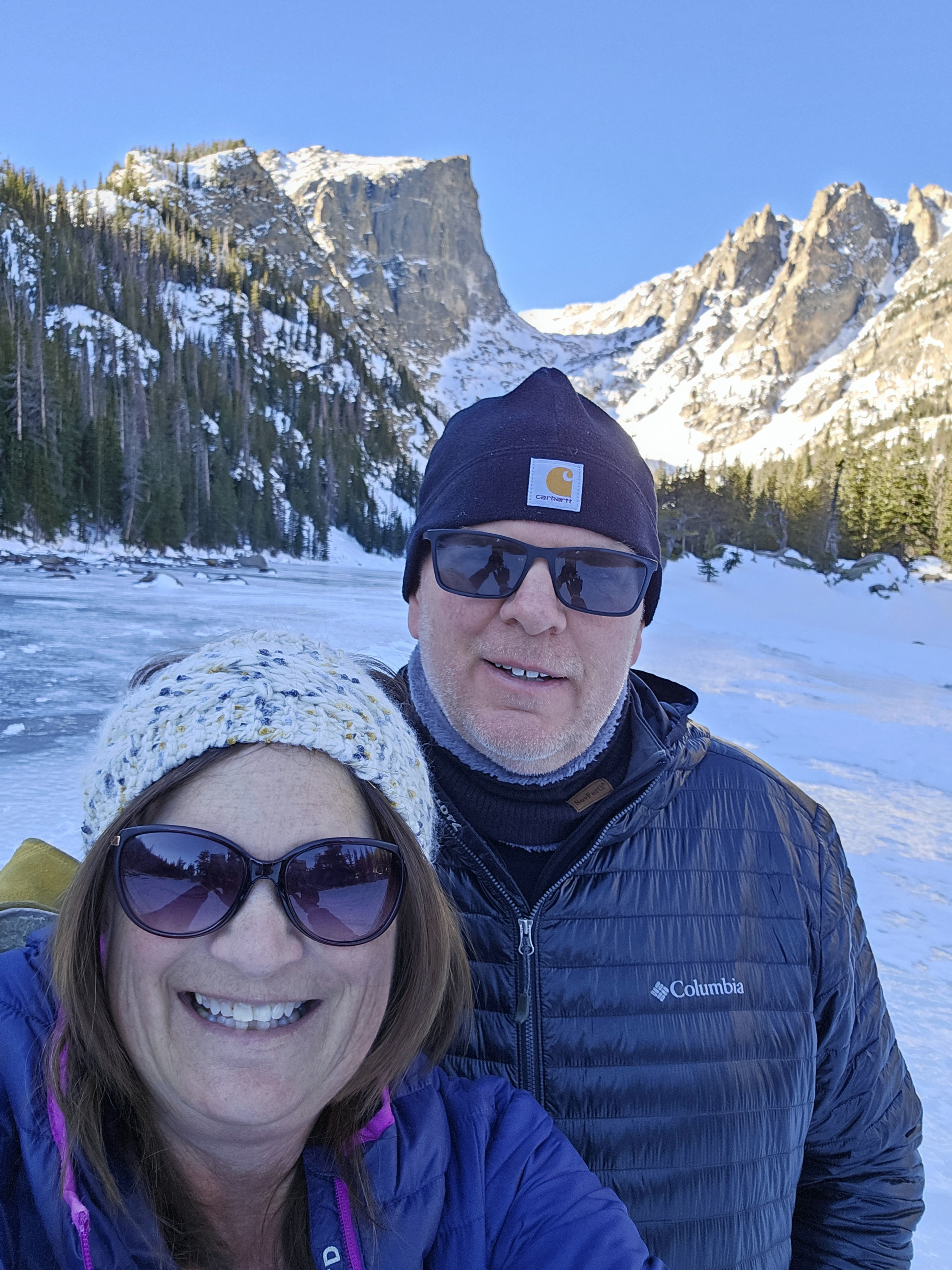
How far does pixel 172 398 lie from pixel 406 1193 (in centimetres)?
6245

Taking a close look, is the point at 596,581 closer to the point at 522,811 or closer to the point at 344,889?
the point at 522,811

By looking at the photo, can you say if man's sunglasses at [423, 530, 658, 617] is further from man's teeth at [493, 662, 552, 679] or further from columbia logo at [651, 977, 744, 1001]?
columbia logo at [651, 977, 744, 1001]

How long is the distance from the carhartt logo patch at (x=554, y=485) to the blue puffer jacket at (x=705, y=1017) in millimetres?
472

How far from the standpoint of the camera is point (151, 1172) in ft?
3.14

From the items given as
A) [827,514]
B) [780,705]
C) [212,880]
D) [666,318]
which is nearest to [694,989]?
[212,880]

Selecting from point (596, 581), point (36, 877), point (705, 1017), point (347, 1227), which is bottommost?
point (347, 1227)

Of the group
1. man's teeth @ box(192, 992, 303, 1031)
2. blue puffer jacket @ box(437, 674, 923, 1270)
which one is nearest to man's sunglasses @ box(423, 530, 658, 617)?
blue puffer jacket @ box(437, 674, 923, 1270)

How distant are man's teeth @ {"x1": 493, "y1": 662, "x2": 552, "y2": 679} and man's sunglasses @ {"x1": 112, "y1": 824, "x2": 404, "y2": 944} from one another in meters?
0.48

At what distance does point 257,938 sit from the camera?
0.95m

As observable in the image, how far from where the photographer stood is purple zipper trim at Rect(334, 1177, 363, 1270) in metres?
0.94

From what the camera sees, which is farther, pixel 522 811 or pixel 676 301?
pixel 676 301

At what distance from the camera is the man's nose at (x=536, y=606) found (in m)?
1.34

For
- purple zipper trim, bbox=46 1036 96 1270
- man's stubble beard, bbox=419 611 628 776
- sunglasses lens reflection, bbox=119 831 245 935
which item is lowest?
purple zipper trim, bbox=46 1036 96 1270

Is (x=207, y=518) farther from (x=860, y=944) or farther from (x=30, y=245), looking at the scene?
(x=860, y=944)
